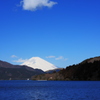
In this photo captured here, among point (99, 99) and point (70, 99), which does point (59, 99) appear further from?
point (99, 99)

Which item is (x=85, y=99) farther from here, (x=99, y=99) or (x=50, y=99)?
(x=50, y=99)

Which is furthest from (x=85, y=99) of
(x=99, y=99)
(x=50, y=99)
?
(x=50, y=99)

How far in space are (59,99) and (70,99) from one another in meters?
4.65

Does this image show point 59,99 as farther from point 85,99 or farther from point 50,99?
point 85,99

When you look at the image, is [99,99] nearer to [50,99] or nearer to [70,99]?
[70,99]

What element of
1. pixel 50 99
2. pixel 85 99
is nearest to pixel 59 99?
pixel 50 99

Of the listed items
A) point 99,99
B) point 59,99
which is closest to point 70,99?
point 59,99

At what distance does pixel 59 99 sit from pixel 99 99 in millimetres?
16570

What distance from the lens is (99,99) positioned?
322 ft

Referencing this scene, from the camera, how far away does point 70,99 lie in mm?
102625

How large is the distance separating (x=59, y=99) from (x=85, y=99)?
1081 cm

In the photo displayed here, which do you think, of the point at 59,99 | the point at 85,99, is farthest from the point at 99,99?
the point at 59,99

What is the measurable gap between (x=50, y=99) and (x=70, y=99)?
833cm

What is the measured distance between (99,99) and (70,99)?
12.0 metres
